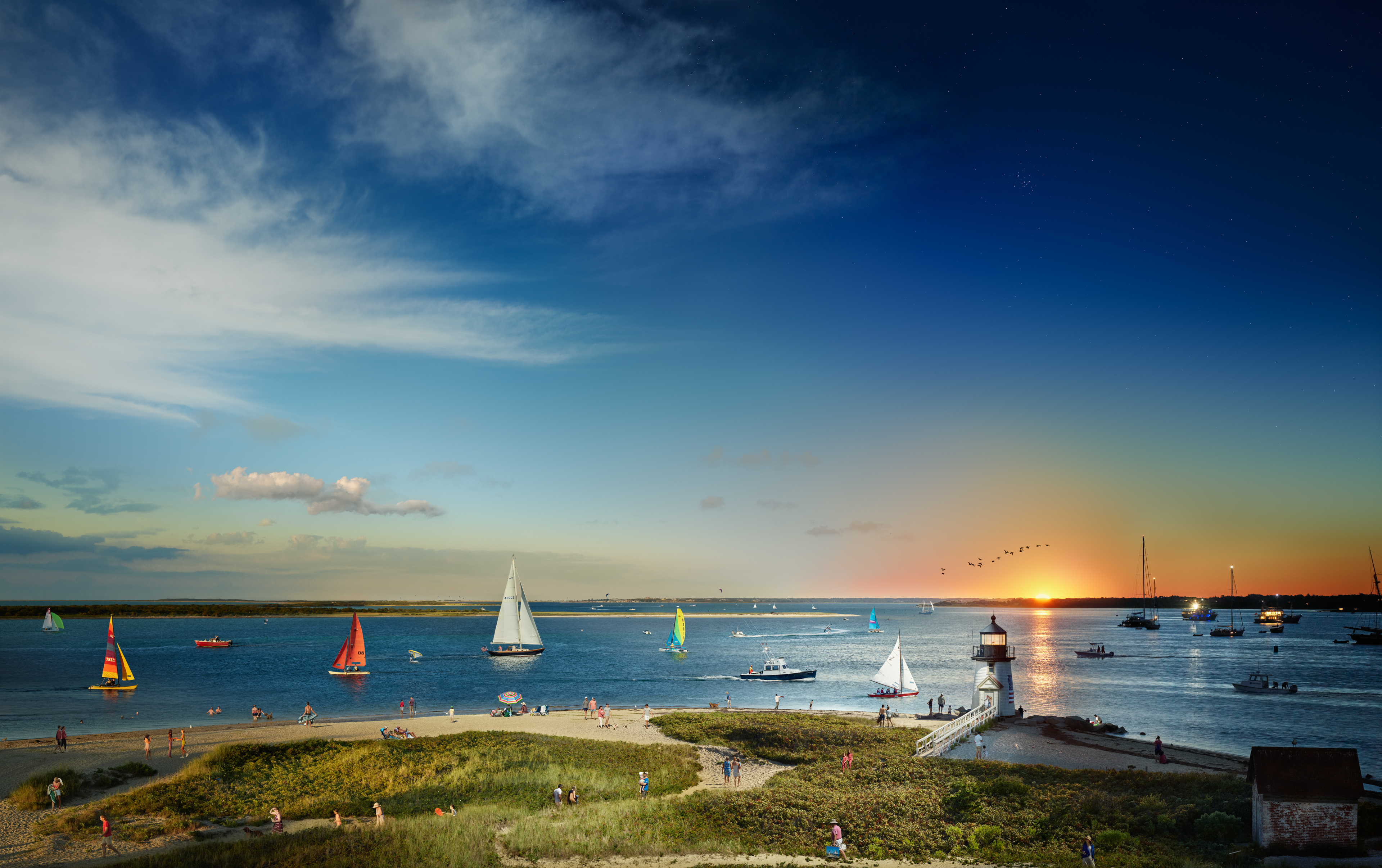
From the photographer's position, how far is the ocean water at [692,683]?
61594 mm

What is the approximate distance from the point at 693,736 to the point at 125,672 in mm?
68205

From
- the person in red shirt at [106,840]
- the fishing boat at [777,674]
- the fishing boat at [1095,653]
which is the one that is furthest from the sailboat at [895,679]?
the fishing boat at [1095,653]

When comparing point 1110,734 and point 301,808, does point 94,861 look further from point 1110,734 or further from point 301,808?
point 1110,734

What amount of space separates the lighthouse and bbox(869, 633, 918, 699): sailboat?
21.0m

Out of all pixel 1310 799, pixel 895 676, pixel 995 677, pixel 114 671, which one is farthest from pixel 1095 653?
pixel 114 671

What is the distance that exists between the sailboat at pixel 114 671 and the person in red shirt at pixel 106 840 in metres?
54.5

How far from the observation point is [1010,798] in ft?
91.4

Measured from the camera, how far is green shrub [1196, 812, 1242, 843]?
77.9ft

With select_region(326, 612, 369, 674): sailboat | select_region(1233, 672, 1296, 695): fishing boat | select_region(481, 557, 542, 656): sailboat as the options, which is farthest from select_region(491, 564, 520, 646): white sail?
select_region(1233, 672, 1296, 695): fishing boat

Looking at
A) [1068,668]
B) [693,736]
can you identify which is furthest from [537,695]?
[1068,668]

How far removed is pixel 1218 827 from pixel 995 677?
78.4 ft

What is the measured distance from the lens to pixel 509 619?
114 meters

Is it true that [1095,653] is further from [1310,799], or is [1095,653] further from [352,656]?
[1310,799]

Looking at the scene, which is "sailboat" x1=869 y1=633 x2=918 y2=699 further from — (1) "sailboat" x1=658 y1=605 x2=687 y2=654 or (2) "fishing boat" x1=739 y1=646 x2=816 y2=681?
(1) "sailboat" x1=658 y1=605 x2=687 y2=654
